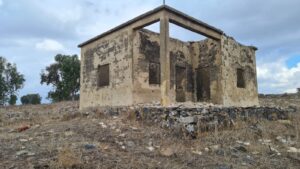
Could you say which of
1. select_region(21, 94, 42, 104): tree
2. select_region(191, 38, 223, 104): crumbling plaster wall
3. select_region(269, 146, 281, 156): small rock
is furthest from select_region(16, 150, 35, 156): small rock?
select_region(21, 94, 42, 104): tree

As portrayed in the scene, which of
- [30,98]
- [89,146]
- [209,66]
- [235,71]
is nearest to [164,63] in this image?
[89,146]

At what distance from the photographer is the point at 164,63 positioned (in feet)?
31.0

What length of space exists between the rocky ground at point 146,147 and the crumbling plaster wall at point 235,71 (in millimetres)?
4725

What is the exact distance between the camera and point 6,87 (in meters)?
29.9

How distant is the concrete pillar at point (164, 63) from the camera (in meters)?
9.34

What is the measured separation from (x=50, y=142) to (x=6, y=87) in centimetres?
2674

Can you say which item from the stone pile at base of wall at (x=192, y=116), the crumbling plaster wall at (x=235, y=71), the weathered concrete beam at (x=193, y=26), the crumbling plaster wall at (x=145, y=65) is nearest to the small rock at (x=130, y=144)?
the stone pile at base of wall at (x=192, y=116)

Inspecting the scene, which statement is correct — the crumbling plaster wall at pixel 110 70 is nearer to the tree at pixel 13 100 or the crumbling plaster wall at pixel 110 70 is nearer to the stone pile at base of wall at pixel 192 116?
the stone pile at base of wall at pixel 192 116

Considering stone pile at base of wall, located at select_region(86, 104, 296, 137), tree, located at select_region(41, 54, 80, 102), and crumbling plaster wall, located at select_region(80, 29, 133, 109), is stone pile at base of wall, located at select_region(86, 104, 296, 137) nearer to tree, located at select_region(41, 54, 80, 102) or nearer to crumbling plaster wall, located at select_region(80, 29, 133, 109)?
crumbling plaster wall, located at select_region(80, 29, 133, 109)

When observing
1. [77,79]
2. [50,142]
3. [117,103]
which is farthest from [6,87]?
[50,142]

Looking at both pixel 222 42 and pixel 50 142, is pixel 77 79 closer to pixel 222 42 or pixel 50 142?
pixel 222 42

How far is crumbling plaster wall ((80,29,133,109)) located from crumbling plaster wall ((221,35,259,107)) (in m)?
4.59

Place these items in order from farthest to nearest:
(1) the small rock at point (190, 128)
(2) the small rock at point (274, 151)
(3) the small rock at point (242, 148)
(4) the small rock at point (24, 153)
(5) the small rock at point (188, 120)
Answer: (5) the small rock at point (188, 120)
(1) the small rock at point (190, 128)
(3) the small rock at point (242, 148)
(2) the small rock at point (274, 151)
(4) the small rock at point (24, 153)

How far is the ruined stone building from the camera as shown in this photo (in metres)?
11.0
